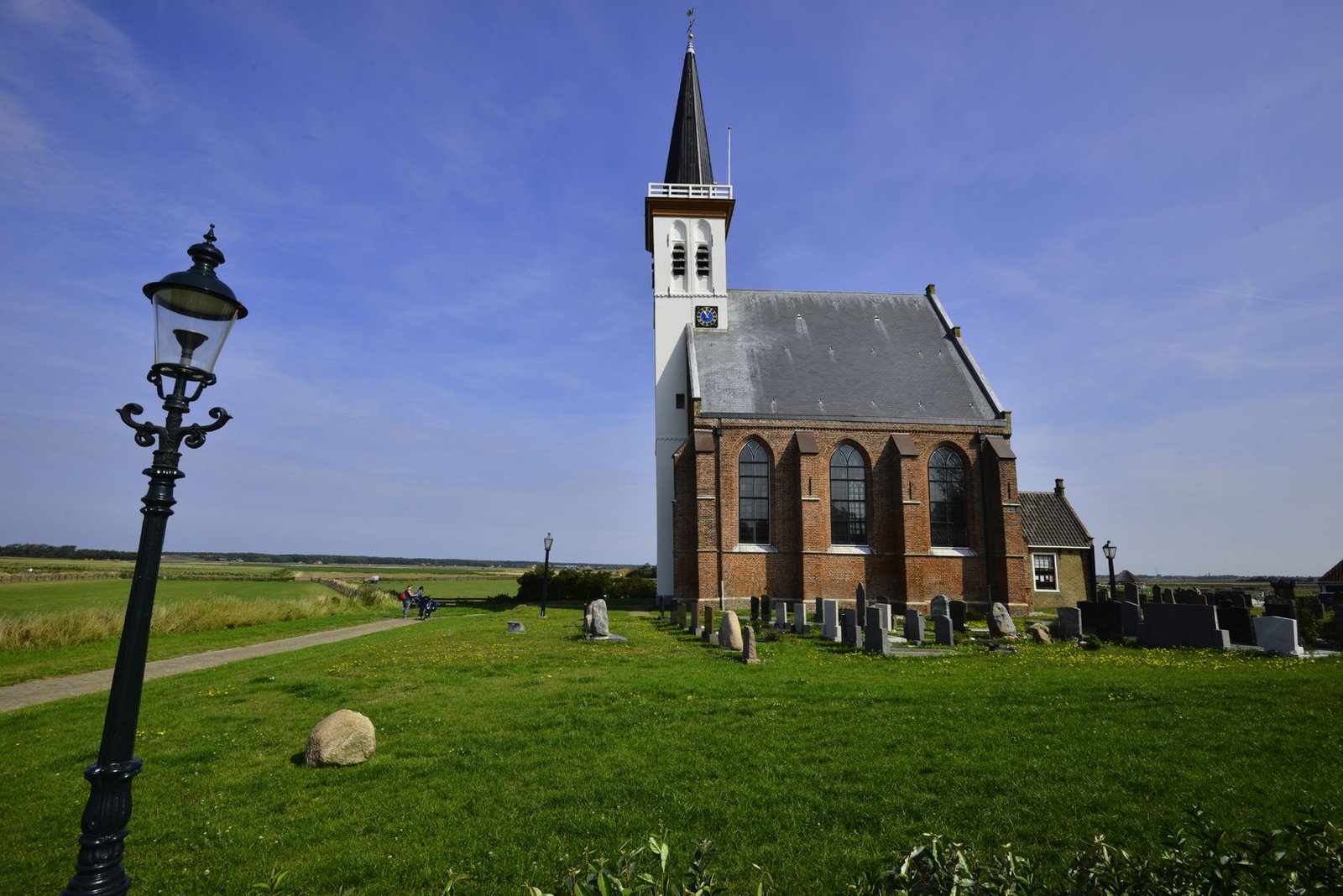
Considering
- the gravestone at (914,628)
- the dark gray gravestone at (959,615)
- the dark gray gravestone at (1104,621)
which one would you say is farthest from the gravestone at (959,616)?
the dark gray gravestone at (1104,621)

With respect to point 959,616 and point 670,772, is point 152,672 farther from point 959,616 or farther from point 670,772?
point 959,616

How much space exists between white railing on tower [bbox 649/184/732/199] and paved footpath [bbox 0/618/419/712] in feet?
78.5

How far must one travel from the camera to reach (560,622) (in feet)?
77.2

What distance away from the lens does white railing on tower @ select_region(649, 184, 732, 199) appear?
109ft

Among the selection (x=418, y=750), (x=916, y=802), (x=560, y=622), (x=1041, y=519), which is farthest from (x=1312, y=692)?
(x=1041, y=519)

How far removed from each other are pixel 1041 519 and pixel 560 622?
926 inches

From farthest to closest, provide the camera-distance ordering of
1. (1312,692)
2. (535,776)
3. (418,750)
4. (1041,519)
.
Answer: (1041,519) → (1312,692) → (418,750) → (535,776)

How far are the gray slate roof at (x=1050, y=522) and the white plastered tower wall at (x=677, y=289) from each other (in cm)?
1660

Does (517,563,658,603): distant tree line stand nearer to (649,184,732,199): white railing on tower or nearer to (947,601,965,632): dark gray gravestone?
(947,601,965,632): dark gray gravestone

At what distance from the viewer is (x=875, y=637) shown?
52.0ft

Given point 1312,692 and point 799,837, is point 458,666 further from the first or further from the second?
point 1312,692

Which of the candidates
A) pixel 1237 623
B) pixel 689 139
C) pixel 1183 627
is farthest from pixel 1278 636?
pixel 689 139

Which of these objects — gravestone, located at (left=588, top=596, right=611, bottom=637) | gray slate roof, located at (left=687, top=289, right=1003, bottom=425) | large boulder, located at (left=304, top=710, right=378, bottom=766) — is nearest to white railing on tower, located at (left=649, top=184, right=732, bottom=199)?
gray slate roof, located at (left=687, top=289, right=1003, bottom=425)

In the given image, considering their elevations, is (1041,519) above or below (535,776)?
above
